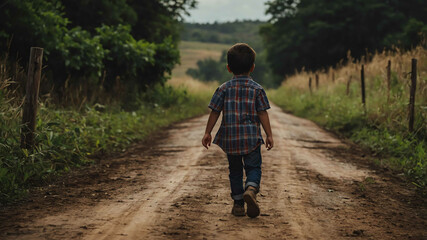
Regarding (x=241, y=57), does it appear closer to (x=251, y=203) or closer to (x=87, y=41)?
(x=251, y=203)

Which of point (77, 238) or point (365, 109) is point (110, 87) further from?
point (77, 238)

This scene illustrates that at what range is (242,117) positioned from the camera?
4.08 meters

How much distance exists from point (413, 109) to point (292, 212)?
17.0 ft

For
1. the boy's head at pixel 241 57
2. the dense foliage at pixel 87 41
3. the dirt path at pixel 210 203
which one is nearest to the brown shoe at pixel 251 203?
the dirt path at pixel 210 203

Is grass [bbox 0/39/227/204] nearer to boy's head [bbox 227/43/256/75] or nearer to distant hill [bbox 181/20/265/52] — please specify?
boy's head [bbox 227/43/256/75]

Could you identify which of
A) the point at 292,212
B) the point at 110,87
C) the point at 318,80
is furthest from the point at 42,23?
the point at 318,80

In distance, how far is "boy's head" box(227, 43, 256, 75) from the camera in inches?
160

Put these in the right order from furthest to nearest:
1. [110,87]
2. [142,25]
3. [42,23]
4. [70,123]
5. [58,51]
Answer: [142,25] < [110,87] < [58,51] < [42,23] < [70,123]

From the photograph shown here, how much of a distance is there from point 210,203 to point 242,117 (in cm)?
107

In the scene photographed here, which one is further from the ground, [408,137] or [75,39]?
[75,39]

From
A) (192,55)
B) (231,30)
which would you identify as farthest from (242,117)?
(231,30)

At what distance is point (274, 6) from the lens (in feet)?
150

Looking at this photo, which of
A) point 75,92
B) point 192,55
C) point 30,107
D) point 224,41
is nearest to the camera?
point 30,107

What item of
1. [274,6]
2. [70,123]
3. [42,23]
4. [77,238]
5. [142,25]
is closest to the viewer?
[77,238]
